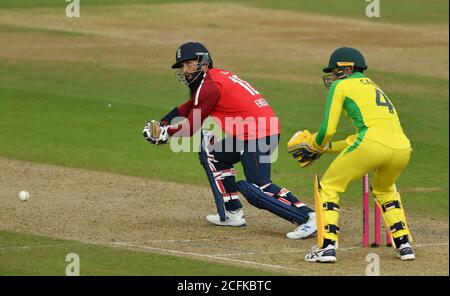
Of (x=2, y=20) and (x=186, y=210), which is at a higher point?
(x=2, y=20)

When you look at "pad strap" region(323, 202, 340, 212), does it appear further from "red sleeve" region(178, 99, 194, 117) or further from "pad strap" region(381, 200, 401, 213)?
"red sleeve" region(178, 99, 194, 117)

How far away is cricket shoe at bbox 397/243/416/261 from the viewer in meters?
10.8

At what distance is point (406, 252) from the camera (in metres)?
10.8

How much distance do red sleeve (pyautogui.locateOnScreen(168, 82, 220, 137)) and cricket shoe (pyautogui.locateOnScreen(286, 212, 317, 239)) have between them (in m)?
1.44

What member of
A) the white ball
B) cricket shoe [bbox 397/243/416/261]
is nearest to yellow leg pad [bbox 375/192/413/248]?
cricket shoe [bbox 397/243/416/261]

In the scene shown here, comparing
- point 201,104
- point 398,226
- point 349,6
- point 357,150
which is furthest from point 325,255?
point 349,6

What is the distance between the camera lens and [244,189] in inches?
464

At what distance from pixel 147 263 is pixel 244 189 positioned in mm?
1691

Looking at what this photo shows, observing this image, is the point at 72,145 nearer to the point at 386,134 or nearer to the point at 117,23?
the point at 386,134

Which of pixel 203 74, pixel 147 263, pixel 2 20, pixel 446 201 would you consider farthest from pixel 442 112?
pixel 2 20

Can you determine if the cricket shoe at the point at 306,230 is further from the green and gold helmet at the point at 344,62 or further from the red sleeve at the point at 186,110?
the red sleeve at the point at 186,110

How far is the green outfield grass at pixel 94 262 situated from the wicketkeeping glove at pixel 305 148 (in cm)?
139

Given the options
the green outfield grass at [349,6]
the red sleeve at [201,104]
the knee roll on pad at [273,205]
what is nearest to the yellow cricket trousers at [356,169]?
the knee roll on pad at [273,205]

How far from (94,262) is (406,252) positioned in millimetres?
2863
